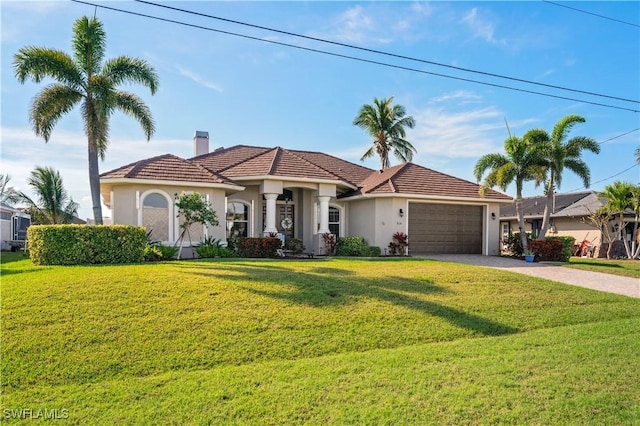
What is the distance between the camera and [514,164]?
1798cm

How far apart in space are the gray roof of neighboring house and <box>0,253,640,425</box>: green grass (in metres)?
20.3

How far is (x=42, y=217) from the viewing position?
86.3 feet

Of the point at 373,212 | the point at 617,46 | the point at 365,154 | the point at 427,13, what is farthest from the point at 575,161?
the point at 365,154

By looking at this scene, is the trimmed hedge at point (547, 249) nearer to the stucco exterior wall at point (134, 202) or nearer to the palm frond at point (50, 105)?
the stucco exterior wall at point (134, 202)

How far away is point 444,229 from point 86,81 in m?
16.4

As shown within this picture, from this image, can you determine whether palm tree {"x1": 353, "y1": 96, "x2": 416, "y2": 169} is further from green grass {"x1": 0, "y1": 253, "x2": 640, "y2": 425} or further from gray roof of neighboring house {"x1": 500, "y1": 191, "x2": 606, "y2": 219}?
green grass {"x1": 0, "y1": 253, "x2": 640, "y2": 425}

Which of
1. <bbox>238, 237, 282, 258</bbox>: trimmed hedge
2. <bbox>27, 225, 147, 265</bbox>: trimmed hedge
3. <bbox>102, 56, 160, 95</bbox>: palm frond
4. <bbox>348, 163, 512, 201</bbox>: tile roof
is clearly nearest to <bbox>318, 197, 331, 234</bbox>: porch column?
<bbox>348, 163, 512, 201</bbox>: tile roof

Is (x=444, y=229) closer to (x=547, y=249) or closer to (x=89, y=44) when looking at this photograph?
(x=547, y=249)

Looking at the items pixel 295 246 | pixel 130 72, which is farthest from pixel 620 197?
pixel 130 72

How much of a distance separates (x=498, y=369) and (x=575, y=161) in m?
16.4

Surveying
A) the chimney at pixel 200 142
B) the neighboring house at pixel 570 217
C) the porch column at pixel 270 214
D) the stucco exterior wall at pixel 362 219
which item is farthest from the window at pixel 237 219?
the neighboring house at pixel 570 217

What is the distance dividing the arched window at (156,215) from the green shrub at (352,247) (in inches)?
291

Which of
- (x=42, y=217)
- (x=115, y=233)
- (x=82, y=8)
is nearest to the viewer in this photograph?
(x=82, y=8)

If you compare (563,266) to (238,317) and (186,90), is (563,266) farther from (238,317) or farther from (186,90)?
(186,90)
